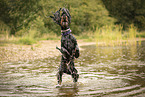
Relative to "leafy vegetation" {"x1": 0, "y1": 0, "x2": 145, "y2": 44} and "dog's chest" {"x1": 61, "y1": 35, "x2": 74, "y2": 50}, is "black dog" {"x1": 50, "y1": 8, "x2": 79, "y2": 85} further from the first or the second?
"leafy vegetation" {"x1": 0, "y1": 0, "x2": 145, "y2": 44}

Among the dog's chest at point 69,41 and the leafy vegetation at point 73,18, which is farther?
the leafy vegetation at point 73,18

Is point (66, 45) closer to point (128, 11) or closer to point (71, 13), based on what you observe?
point (71, 13)

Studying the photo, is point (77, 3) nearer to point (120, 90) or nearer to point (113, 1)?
point (113, 1)

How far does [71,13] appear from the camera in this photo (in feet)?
121

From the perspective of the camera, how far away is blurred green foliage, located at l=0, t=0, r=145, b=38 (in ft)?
91.2

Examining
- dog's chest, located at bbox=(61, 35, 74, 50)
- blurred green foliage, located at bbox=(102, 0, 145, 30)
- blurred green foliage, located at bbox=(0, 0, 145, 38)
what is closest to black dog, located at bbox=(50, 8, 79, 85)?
dog's chest, located at bbox=(61, 35, 74, 50)

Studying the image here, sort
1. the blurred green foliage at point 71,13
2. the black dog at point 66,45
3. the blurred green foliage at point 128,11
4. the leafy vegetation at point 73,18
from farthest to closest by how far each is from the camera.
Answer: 1. the blurred green foliage at point 128,11
2. the blurred green foliage at point 71,13
3. the leafy vegetation at point 73,18
4. the black dog at point 66,45

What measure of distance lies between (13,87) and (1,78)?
1.46m

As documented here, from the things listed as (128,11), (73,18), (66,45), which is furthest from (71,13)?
(66,45)

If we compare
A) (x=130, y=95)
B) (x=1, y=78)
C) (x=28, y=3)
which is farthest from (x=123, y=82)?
(x=28, y=3)

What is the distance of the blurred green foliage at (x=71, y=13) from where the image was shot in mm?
27797

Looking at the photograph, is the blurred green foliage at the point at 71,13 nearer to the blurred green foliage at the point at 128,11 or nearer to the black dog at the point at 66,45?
the blurred green foliage at the point at 128,11

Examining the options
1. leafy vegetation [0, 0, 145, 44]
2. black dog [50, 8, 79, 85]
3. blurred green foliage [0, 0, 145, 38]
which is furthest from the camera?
blurred green foliage [0, 0, 145, 38]

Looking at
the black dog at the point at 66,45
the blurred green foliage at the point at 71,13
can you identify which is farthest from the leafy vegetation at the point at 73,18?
the black dog at the point at 66,45
